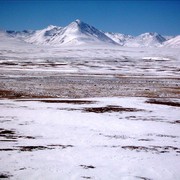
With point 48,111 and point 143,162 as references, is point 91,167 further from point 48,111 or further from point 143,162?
point 48,111

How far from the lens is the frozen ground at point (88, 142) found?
10.0 m

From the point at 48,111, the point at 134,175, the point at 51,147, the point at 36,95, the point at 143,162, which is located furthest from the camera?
the point at 36,95

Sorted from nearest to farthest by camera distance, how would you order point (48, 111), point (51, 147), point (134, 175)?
point (134, 175) < point (51, 147) < point (48, 111)

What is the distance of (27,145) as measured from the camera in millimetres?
12547

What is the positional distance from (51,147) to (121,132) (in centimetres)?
468

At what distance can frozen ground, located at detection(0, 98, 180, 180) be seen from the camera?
10.0 meters

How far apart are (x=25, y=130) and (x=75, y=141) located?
3.16 metres

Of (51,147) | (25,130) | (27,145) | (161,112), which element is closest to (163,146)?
(51,147)

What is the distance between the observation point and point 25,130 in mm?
15203

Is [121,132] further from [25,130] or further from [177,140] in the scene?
[25,130]

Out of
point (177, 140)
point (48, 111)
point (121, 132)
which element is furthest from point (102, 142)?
point (48, 111)

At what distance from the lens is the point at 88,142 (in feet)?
44.2

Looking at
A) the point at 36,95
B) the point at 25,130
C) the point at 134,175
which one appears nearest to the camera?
the point at 134,175

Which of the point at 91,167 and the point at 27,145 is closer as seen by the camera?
the point at 91,167
